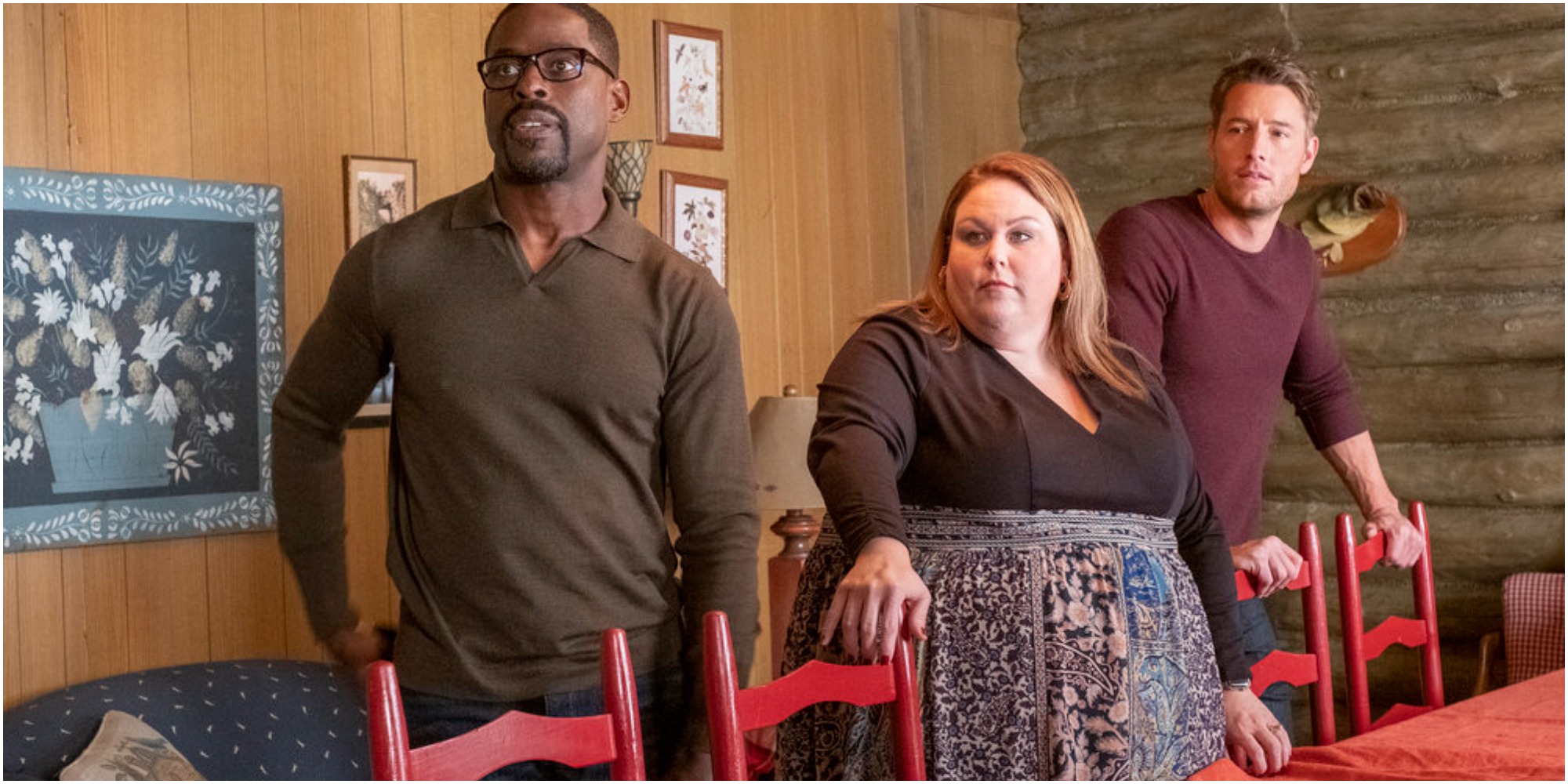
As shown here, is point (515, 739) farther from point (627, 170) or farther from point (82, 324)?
point (627, 170)

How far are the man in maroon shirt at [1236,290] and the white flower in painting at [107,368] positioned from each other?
1940mm

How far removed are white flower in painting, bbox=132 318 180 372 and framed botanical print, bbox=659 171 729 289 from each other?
4.68 ft

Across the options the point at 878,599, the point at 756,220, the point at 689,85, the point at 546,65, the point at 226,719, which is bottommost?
the point at 226,719

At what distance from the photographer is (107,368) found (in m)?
3.22

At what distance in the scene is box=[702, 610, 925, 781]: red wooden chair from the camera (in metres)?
1.77

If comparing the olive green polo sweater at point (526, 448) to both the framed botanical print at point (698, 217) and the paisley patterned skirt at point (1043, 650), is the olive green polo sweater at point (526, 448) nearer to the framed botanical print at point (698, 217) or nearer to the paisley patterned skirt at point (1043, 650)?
the paisley patterned skirt at point (1043, 650)

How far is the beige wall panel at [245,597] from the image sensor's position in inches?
135

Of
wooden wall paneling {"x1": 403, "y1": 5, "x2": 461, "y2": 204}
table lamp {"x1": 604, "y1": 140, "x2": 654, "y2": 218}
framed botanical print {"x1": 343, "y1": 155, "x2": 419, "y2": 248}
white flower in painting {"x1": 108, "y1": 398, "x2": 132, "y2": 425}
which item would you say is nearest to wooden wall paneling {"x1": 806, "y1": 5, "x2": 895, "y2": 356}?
table lamp {"x1": 604, "y1": 140, "x2": 654, "y2": 218}

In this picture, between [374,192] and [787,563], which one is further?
[787,563]

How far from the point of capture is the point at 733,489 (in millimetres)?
2086

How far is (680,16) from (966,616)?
9.91 ft

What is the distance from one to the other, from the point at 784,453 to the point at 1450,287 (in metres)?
2.04

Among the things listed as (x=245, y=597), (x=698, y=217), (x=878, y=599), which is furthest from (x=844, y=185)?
(x=878, y=599)

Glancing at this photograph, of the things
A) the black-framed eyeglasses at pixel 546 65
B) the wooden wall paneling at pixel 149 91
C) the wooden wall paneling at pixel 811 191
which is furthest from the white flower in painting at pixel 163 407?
the wooden wall paneling at pixel 811 191
